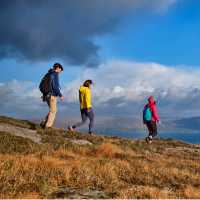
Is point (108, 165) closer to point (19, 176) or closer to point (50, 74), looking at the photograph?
point (19, 176)

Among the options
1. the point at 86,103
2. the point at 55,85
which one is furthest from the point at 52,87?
the point at 86,103

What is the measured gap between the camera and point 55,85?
1948 cm

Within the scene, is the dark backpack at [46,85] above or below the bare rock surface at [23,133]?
above

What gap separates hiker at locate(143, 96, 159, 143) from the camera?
24859mm

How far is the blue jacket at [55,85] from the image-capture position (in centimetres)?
1944

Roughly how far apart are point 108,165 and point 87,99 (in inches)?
Answer: 413

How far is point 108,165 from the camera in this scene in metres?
11.8

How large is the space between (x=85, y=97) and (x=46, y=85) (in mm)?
3139

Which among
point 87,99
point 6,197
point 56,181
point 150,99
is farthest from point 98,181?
point 150,99

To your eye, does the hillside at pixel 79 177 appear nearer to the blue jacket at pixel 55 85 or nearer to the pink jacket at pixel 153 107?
the blue jacket at pixel 55 85

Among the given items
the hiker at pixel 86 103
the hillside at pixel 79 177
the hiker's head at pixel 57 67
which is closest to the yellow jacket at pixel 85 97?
the hiker at pixel 86 103

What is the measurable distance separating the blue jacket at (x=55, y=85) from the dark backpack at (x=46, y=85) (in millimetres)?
147

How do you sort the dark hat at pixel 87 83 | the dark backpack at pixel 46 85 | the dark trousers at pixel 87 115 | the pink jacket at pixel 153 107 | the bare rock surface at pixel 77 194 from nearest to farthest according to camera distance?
the bare rock surface at pixel 77 194 < the dark backpack at pixel 46 85 < the dark hat at pixel 87 83 < the dark trousers at pixel 87 115 < the pink jacket at pixel 153 107

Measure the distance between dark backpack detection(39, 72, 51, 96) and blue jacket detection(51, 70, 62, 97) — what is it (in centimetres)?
15
